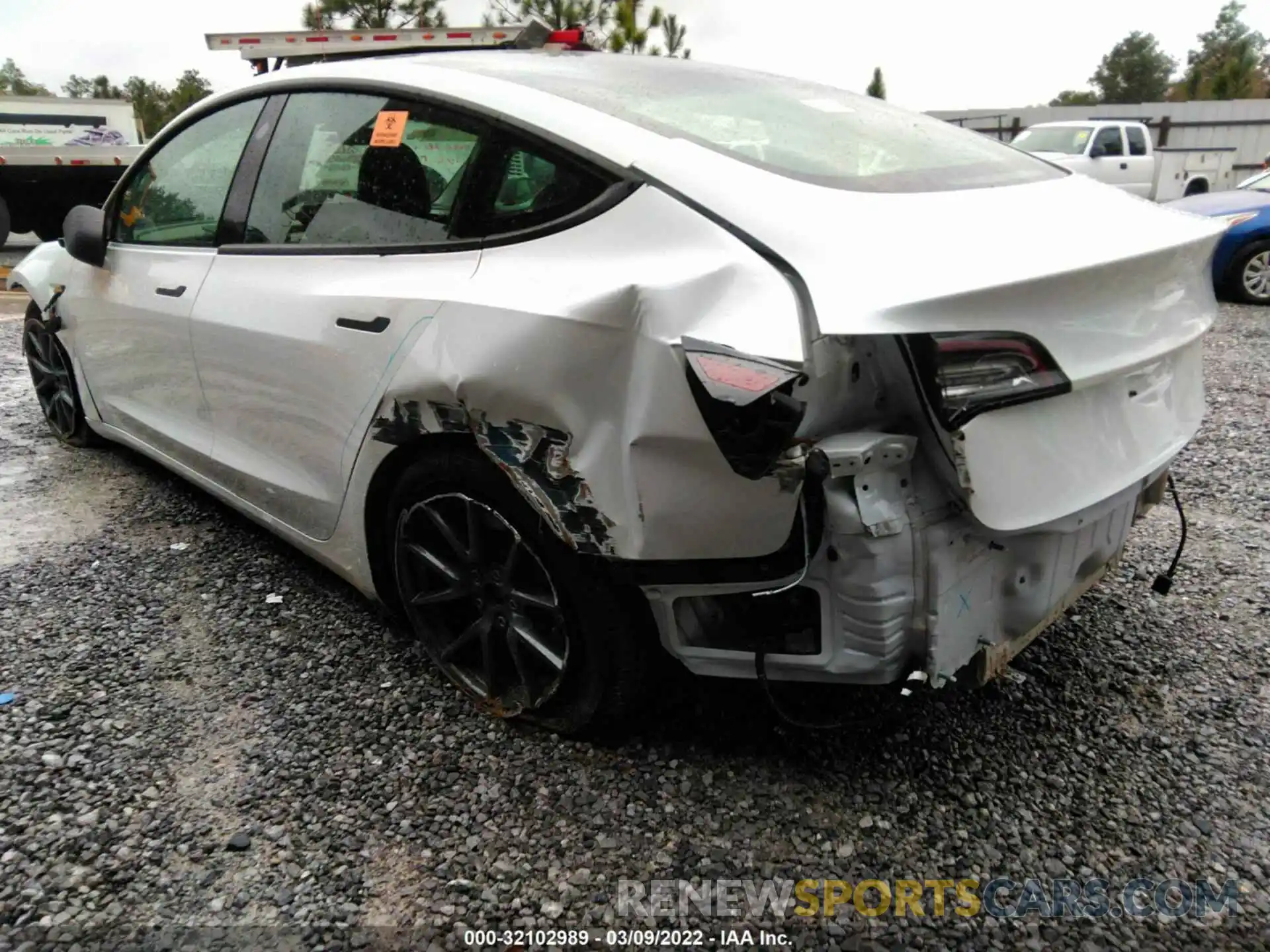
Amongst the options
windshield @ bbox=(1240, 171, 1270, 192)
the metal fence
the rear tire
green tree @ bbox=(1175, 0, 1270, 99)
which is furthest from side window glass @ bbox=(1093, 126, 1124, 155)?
green tree @ bbox=(1175, 0, 1270, 99)

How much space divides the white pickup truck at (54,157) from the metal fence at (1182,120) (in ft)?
58.2

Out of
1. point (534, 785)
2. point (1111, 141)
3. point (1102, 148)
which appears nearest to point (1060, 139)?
point (1102, 148)

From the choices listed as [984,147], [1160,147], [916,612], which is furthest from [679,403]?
[1160,147]

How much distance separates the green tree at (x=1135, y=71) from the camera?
2153 inches

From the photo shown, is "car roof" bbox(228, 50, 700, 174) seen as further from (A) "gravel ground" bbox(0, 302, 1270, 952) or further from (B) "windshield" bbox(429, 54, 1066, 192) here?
(A) "gravel ground" bbox(0, 302, 1270, 952)

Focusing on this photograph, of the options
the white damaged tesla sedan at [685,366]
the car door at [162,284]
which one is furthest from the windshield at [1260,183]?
the car door at [162,284]

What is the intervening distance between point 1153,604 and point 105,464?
442cm

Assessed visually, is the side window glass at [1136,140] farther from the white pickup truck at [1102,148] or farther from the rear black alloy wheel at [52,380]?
the rear black alloy wheel at [52,380]

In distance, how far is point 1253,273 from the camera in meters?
8.38

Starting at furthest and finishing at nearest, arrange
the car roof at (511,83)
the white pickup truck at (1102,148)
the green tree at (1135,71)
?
the green tree at (1135,71)
the white pickup truck at (1102,148)
the car roof at (511,83)

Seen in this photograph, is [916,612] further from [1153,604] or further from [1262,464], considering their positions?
[1262,464]

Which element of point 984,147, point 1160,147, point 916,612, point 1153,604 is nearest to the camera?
point 916,612

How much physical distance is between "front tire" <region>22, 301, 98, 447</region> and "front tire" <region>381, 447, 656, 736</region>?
2718mm

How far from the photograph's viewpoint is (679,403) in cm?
167
